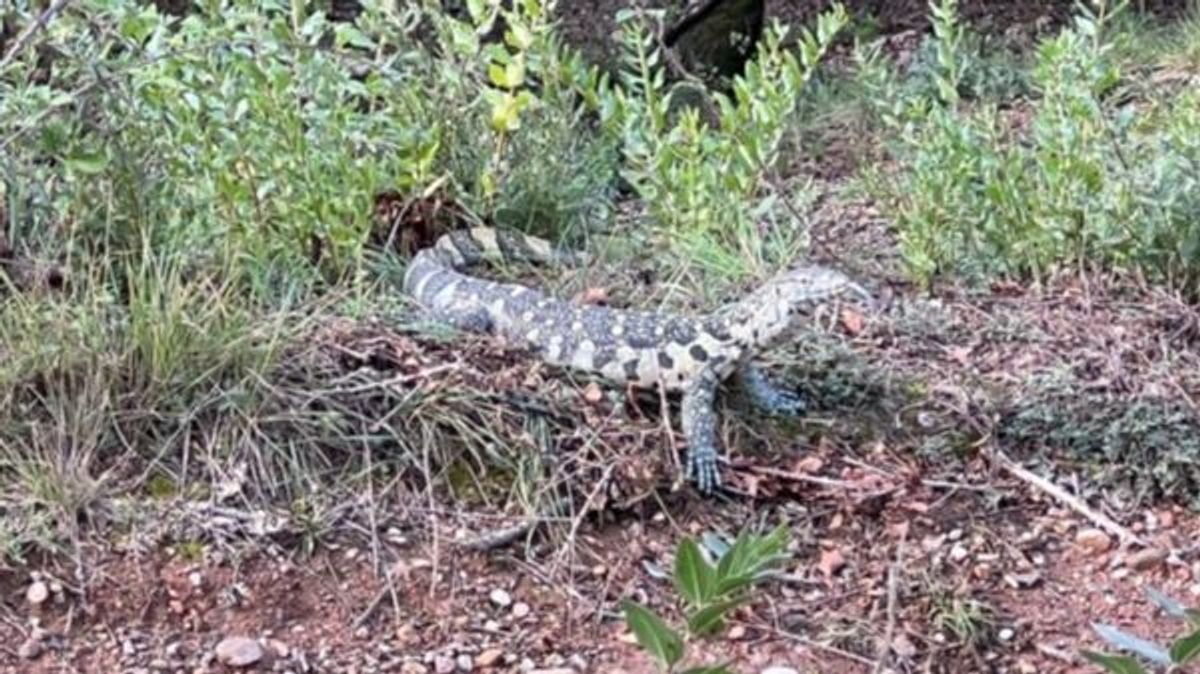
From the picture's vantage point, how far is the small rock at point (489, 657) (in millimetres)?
2910

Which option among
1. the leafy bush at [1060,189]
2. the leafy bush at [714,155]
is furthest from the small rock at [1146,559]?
the leafy bush at [714,155]

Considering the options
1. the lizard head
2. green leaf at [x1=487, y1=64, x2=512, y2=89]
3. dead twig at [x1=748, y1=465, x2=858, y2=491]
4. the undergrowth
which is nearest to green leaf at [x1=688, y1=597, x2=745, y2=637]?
the undergrowth

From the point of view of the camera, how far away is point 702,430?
132 inches

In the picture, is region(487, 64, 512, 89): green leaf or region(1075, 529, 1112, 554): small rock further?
region(487, 64, 512, 89): green leaf

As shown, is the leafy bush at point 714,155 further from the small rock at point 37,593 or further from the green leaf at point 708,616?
the green leaf at point 708,616

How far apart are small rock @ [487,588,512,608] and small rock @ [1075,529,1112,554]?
1.14m

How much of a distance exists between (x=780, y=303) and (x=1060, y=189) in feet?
3.42

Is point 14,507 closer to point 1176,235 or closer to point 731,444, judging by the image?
point 731,444

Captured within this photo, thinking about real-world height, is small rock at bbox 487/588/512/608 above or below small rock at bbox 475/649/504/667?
above

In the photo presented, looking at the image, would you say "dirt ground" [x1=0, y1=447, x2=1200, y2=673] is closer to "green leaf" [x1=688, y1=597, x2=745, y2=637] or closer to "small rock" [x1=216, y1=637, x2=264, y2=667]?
"small rock" [x1=216, y1=637, x2=264, y2=667]

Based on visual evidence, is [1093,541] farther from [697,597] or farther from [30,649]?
[697,597]

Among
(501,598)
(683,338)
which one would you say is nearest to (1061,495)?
(683,338)

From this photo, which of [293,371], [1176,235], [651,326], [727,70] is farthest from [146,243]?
[727,70]

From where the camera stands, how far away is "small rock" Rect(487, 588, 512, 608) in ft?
10.0
